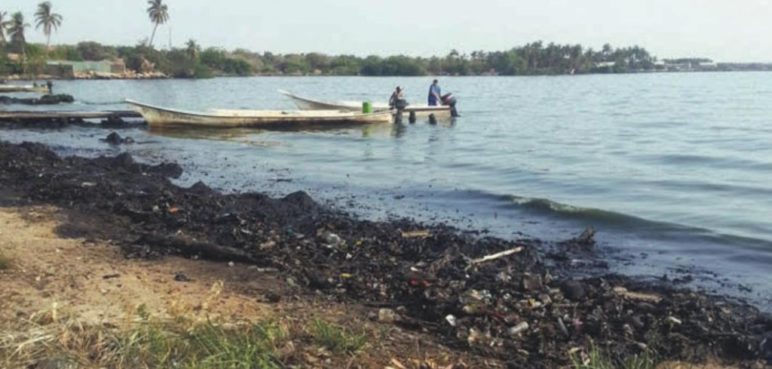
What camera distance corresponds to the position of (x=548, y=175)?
1808 centimetres

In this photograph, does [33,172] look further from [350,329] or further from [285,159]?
[350,329]

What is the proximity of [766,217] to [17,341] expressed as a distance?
12063 millimetres

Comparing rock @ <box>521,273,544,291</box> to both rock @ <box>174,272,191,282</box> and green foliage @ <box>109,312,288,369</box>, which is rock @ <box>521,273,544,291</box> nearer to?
green foliage @ <box>109,312,288,369</box>

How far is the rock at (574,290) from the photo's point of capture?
721 cm

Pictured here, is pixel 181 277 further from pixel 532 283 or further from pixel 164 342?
pixel 532 283

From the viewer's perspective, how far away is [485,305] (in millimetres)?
6352

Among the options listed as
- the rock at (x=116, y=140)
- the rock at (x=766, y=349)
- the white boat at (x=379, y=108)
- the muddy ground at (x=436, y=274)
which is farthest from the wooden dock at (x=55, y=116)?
the rock at (x=766, y=349)

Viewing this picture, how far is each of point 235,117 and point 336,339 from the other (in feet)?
78.9

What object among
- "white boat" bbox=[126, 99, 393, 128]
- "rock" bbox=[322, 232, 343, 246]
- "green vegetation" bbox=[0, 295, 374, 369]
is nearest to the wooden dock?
"white boat" bbox=[126, 99, 393, 128]

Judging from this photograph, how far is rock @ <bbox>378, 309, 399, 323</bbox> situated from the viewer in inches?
236

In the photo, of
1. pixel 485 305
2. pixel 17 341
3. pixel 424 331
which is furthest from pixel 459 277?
pixel 17 341

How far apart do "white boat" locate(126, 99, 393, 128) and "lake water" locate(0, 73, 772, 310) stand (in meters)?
0.65

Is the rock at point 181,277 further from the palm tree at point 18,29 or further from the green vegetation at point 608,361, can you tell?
the palm tree at point 18,29

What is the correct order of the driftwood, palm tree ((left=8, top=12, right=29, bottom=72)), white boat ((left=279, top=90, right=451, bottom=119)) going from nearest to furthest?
the driftwood, white boat ((left=279, top=90, right=451, bottom=119)), palm tree ((left=8, top=12, right=29, bottom=72))
